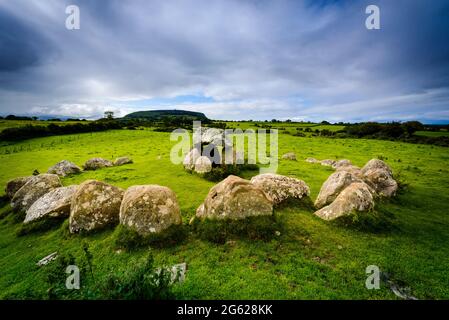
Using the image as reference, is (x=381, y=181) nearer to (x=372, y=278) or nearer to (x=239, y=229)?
(x=372, y=278)

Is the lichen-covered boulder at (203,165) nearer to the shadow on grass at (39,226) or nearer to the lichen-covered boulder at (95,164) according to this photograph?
the shadow on grass at (39,226)

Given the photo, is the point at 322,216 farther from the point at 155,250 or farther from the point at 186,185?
the point at 186,185

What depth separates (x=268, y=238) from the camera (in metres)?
9.38

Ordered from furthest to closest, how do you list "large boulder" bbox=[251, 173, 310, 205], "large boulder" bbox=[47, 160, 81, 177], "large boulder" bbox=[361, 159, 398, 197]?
"large boulder" bbox=[47, 160, 81, 177], "large boulder" bbox=[361, 159, 398, 197], "large boulder" bbox=[251, 173, 310, 205]

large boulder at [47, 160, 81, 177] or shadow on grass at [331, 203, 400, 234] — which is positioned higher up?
large boulder at [47, 160, 81, 177]

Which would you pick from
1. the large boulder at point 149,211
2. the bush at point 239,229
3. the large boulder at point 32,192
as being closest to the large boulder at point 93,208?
the large boulder at point 149,211

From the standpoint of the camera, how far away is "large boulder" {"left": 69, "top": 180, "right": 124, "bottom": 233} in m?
10.8

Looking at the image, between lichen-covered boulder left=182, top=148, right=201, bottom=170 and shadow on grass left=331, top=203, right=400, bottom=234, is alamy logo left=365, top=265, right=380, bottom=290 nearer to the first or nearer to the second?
shadow on grass left=331, top=203, right=400, bottom=234

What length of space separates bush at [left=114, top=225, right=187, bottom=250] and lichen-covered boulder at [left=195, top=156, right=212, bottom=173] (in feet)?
33.3

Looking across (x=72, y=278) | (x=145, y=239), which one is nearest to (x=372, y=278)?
(x=145, y=239)

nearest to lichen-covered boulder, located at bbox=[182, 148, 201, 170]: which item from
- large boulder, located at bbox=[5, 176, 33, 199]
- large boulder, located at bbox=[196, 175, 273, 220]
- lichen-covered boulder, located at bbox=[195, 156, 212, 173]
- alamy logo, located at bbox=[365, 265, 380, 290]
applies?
lichen-covered boulder, located at bbox=[195, 156, 212, 173]

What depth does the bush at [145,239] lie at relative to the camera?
921cm

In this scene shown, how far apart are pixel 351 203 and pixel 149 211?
353 inches

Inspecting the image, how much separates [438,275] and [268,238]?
17.8 ft
